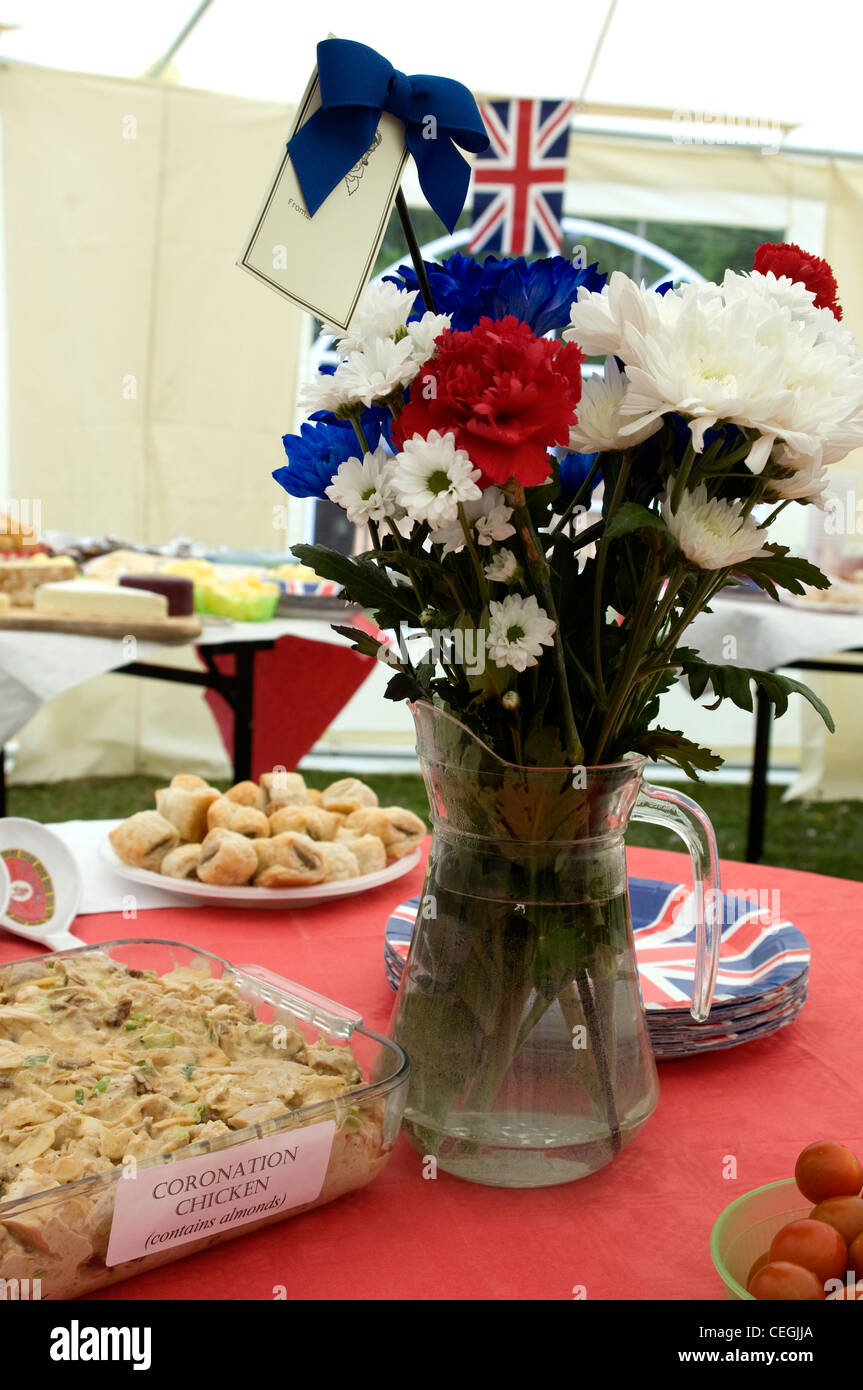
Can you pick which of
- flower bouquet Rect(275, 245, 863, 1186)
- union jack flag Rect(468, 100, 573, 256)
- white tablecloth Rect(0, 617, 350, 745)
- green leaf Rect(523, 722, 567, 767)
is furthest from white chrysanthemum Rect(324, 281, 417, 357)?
union jack flag Rect(468, 100, 573, 256)

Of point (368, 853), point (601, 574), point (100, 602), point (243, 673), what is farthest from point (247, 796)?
point (243, 673)

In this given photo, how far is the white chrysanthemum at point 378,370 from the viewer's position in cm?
62

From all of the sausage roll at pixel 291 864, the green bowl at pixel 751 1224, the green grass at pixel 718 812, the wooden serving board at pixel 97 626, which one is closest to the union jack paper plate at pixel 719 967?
the sausage roll at pixel 291 864

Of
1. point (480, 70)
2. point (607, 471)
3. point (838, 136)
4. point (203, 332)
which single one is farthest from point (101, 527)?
point (607, 471)

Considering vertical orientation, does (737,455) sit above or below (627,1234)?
above

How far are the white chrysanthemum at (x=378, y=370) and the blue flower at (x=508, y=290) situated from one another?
0.11 ft

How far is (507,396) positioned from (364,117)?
0.21m

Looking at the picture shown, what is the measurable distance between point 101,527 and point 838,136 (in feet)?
9.55

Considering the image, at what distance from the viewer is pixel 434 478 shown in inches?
23.3

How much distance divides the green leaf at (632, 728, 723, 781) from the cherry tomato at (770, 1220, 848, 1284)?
223mm

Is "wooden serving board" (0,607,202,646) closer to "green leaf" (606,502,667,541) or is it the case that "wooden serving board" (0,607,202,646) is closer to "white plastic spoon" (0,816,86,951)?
"white plastic spoon" (0,816,86,951)

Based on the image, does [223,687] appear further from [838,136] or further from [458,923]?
[838,136]

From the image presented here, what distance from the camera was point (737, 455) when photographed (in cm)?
60
